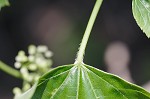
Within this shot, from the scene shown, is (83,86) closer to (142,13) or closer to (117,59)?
(142,13)

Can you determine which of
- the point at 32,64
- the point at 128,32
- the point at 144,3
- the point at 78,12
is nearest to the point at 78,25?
the point at 78,12

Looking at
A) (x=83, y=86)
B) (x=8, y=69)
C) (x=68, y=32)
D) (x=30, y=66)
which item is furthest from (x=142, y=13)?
(x=68, y=32)

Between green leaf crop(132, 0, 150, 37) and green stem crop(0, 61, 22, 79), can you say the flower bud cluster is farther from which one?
green leaf crop(132, 0, 150, 37)

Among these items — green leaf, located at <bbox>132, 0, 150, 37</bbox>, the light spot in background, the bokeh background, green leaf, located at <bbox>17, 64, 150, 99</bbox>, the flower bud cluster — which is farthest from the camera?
the bokeh background

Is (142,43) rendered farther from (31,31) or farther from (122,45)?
(31,31)

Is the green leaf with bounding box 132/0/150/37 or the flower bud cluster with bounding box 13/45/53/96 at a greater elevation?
the flower bud cluster with bounding box 13/45/53/96

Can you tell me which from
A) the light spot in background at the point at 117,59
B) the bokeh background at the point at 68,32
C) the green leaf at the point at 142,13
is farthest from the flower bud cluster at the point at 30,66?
the bokeh background at the point at 68,32

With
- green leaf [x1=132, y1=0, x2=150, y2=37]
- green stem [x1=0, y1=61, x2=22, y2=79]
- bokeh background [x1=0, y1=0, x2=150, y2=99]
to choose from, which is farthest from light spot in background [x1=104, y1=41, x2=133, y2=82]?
green leaf [x1=132, y1=0, x2=150, y2=37]
